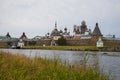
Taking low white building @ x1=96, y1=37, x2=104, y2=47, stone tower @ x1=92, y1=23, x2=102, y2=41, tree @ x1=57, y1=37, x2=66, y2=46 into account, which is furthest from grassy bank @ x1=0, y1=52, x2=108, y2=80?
tree @ x1=57, y1=37, x2=66, y2=46

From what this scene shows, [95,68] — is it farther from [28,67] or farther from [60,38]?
[60,38]

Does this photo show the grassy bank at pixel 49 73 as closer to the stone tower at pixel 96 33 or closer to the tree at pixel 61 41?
the stone tower at pixel 96 33

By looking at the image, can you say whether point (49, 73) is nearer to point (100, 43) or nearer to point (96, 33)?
point (100, 43)

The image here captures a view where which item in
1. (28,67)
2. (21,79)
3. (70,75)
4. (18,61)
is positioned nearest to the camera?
Answer: (21,79)

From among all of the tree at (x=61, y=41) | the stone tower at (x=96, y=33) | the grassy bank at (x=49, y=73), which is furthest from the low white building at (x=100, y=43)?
the grassy bank at (x=49, y=73)

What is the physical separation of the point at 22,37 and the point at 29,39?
19.9 ft

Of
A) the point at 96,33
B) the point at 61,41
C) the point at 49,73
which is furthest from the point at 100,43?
the point at 49,73

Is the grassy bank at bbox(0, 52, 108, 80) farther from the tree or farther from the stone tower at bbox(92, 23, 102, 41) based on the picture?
the tree

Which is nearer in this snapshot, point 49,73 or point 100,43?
point 49,73

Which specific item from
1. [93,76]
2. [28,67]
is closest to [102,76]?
[93,76]

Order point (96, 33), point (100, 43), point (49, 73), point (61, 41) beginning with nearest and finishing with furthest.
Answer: point (49, 73) < point (100, 43) < point (96, 33) < point (61, 41)

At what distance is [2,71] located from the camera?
697 cm

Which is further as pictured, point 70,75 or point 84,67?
point 84,67

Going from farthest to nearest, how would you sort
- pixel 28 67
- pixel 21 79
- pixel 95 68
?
pixel 28 67 < pixel 95 68 < pixel 21 79
